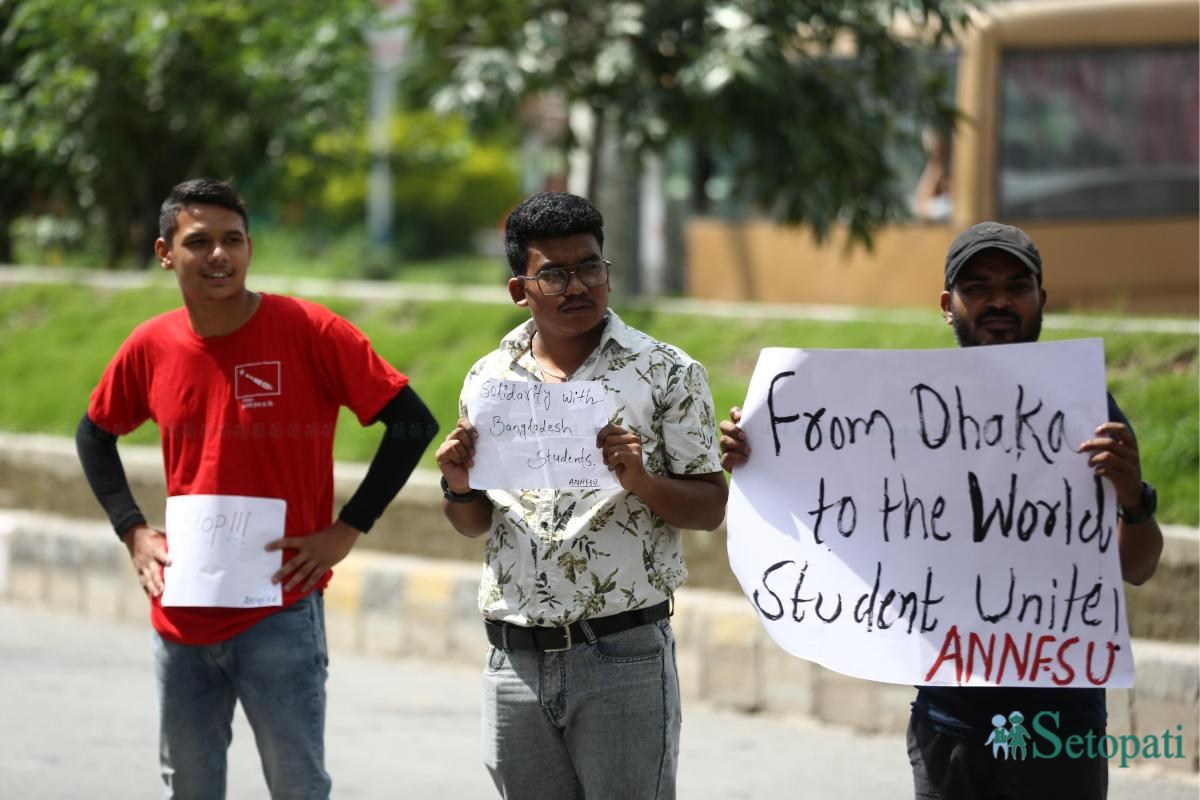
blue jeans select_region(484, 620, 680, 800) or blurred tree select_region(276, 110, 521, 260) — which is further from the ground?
blurred tree select_region(276, 110, 521, 260)

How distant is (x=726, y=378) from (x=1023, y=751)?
18.1ft

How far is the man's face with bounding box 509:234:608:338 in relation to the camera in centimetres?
349

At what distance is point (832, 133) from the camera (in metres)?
10.5

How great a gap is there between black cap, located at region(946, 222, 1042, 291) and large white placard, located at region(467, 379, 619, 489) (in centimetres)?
76

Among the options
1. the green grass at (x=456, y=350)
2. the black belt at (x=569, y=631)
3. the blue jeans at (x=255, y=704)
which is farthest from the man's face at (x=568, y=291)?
the green grass at (x=456, y=350)

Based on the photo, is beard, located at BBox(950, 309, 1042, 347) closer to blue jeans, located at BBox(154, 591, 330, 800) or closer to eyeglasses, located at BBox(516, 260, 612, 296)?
eyeglasses, located at BBox(516, 260, 612, 296)

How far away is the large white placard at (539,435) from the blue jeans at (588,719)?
35 centimetres

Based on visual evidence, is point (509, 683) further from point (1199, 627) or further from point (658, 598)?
point (1199, 627)

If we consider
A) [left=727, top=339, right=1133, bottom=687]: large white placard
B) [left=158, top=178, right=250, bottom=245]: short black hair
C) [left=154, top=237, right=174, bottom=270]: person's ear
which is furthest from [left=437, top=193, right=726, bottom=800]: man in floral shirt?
[left=154, top=237, right=174, bottom=270]: person's ear

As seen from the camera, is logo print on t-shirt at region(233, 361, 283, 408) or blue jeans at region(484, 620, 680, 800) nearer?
blue jeans at region(484, 620, 680, 800)

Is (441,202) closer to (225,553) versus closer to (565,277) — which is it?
(225,553)

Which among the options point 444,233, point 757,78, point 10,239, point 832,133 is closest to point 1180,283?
point 832,133

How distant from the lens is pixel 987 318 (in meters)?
3.47

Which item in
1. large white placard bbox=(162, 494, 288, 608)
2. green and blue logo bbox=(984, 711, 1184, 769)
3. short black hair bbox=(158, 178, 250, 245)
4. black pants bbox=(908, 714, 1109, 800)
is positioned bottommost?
black pants bbox=(908, 714, 1109, 800)
